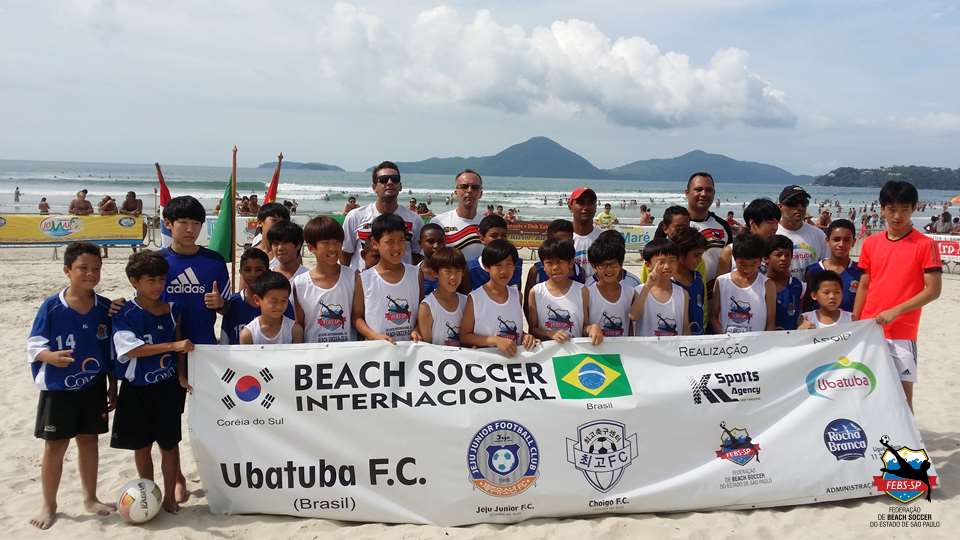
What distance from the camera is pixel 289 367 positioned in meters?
4.07

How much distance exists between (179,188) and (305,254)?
150 feet

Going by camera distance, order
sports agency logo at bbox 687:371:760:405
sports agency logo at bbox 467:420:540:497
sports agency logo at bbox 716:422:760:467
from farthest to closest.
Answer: sports agency logo at bbox 687:371:760:405 → sports agency logo at bbox 716:422:760:467 → sports agency logo at bbox 467:420:540:497

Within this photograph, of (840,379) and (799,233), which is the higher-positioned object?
(799,233)

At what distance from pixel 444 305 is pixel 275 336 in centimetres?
118

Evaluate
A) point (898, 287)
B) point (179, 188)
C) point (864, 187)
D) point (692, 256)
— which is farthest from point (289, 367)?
point (864, 187)

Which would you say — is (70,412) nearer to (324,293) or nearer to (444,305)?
(324,293)

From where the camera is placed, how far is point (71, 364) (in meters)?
3.81

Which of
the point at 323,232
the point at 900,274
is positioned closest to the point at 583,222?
the point at 323,232

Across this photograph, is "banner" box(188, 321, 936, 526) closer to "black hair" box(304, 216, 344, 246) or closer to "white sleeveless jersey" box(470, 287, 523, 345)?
"white sleeveless jersey" box(470, 287, 523, 345)

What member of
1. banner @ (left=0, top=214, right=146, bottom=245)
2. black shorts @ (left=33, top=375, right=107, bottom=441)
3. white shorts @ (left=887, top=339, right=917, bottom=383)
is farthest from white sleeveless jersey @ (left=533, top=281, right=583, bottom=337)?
banner @ (left=0, top=214, right=146, bottom=245)

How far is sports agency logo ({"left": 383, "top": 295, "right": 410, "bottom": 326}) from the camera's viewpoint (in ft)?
14.5

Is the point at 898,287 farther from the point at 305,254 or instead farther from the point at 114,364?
the point at 305,254

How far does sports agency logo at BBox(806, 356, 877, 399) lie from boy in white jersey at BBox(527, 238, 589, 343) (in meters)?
1.68

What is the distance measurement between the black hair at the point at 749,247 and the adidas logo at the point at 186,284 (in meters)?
3.90
